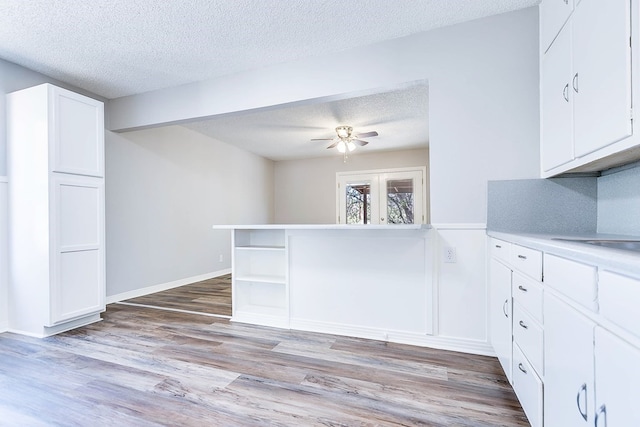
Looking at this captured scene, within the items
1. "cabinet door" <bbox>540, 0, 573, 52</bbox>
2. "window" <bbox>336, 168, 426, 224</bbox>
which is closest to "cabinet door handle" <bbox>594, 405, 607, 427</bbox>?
"cabinet door" <bbox>540, 0, 573, 52</bbox>

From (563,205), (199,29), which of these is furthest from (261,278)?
(563,205)

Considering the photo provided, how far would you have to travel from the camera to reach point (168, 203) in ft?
16.0

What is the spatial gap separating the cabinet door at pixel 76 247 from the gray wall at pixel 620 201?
4.19 metres

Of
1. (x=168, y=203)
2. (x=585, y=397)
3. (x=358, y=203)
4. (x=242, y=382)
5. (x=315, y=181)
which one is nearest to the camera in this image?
(x=585, y=397)

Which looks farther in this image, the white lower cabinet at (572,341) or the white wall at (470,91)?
the white wall at (470,91)

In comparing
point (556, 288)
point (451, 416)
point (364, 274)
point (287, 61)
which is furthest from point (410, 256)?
point (287, 61)

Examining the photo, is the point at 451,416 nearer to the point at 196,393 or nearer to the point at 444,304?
the point at 444,304

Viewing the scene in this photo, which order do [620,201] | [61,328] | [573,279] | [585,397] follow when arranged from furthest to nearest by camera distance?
1. [61,328]
2. [620,201]
3. [573,279]
4. [585,397]

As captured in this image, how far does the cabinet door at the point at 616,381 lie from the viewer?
715 mm

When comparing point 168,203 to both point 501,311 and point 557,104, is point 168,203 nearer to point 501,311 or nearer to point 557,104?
point 501,311

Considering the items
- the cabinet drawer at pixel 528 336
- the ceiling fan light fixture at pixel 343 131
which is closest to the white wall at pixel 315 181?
the ceiling fan light fixture at pixel 343 131

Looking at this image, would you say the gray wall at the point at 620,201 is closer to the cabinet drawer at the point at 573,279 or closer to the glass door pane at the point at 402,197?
the cabinet drawer at the point at 573,279

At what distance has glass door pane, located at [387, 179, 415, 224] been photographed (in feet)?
22.5

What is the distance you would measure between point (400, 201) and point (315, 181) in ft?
6.63
